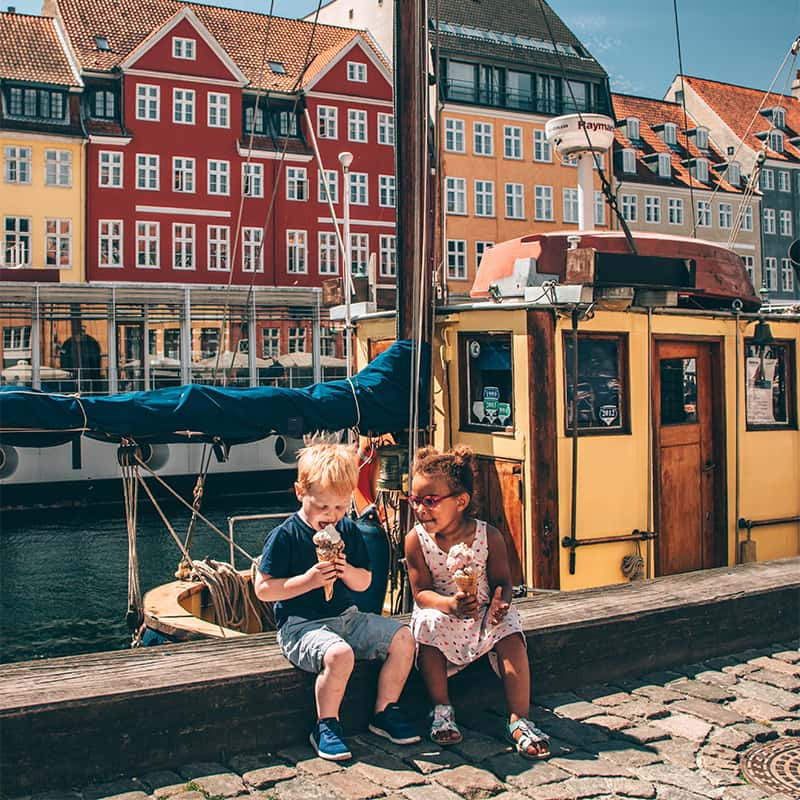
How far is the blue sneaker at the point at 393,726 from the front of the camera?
398 cm

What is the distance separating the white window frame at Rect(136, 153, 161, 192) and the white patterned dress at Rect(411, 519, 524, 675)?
119 feet

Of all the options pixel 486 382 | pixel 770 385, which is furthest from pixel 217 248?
pixel 486 382

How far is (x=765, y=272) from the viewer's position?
53.6 metres

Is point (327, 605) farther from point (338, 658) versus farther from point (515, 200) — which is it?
point (515, 200)

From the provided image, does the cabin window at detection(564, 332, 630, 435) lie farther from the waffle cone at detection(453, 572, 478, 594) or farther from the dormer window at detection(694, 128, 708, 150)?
the dormer window at detection(694, 128, 708, 150)

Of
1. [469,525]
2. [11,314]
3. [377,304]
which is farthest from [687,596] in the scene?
[11,314]

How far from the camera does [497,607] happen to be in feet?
13.7

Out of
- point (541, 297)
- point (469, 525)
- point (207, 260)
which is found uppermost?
point (207, 260)

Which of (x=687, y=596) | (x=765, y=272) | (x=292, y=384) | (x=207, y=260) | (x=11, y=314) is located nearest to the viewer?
(x=687, y=596)

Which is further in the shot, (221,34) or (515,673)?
(221,34)

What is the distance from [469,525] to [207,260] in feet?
119

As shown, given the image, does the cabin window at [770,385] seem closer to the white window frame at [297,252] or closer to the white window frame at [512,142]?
the white window frame at [297,252]

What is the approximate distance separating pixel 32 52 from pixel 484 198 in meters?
19.9

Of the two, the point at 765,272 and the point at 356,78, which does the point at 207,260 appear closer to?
the point at 356,78
